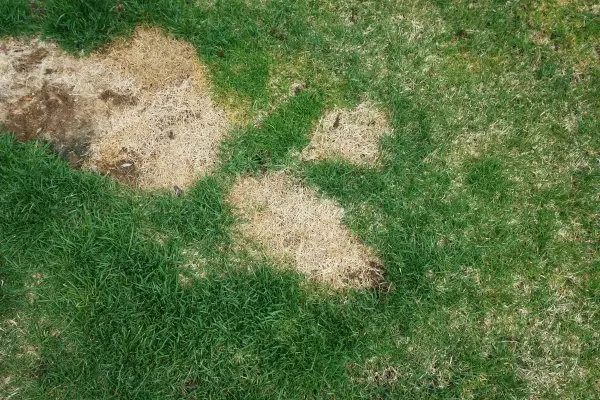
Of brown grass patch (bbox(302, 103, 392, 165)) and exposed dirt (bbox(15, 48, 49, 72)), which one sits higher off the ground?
brown grass patch (bbox(302, 103, 392, 165))

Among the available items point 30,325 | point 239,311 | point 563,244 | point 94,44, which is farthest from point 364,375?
point 94,44

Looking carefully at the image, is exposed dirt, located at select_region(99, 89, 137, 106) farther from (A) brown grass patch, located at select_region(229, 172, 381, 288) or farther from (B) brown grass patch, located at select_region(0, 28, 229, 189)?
(A) brown grass patch, located at select_region(229, 172, 381, 288)

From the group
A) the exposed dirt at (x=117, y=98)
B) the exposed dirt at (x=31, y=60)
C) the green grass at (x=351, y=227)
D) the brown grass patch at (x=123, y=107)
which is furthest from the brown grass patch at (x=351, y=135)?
the exposed dirt at (x=31, y=60)

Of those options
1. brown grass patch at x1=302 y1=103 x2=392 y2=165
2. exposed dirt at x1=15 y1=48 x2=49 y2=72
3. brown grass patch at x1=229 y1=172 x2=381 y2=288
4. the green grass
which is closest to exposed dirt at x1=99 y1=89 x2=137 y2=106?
the green grass

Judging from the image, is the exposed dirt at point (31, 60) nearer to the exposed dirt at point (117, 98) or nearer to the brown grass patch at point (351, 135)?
the exposed dirt at point (117, 98)

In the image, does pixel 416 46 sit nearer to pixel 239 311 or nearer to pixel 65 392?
pixel 239 311

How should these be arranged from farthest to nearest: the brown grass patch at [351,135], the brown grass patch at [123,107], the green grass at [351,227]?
the brown grass patch at [351,135]
the brown grass patch at [123,107]
the green grass at [351,227]
